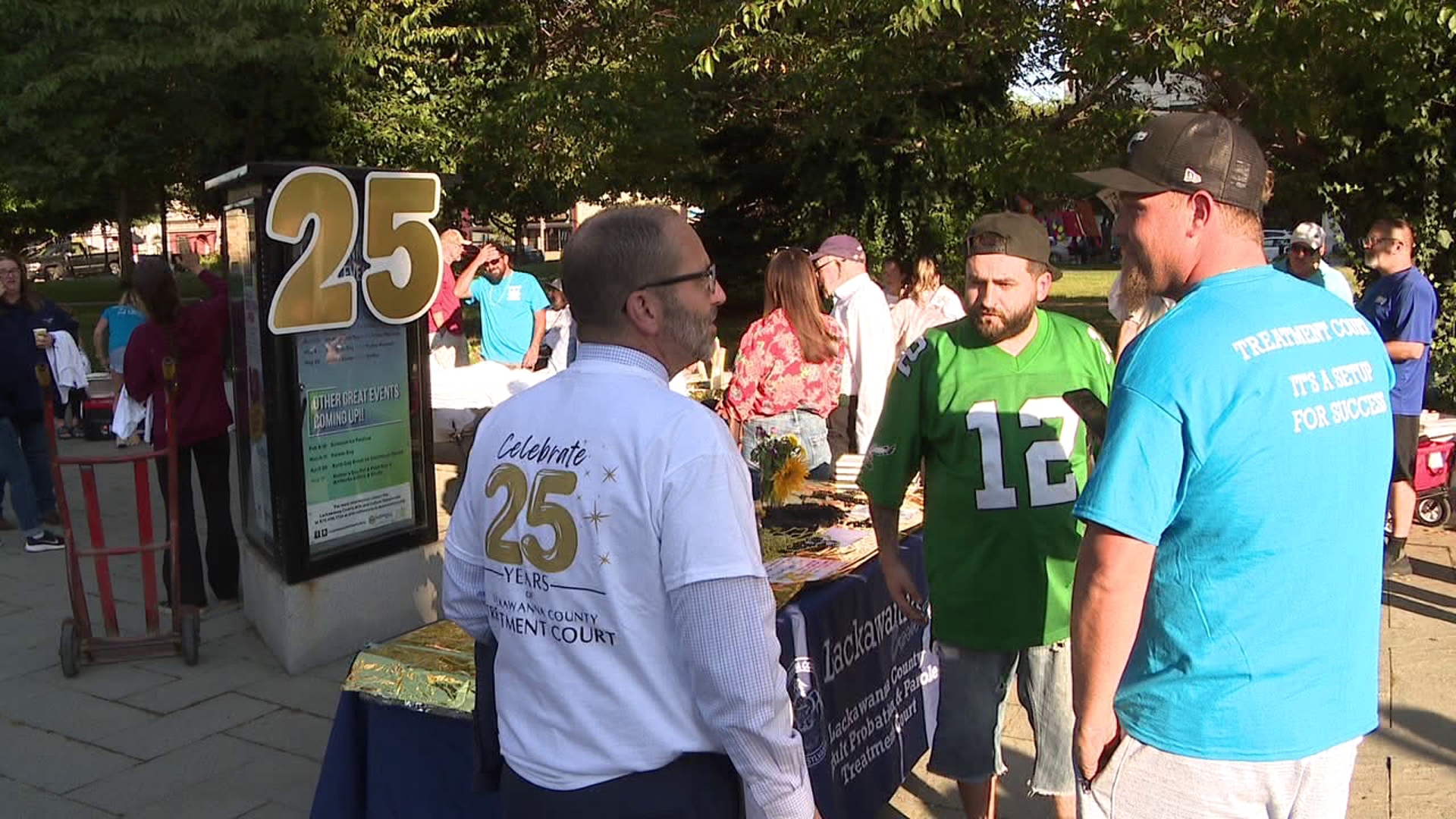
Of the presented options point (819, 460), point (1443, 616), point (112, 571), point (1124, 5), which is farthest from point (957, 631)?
point (112, 571)

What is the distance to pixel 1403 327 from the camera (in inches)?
249

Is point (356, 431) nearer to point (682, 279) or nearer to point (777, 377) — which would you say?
point (777, 377)

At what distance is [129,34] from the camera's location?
43.5 feet

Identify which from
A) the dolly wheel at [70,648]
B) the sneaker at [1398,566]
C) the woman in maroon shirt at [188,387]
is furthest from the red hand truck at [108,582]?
the sneaker at [1398,566]

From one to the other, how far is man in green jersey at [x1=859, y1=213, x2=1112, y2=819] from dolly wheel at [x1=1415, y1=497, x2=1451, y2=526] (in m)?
5.25

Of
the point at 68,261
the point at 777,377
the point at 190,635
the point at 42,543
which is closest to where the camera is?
the point at 190,635

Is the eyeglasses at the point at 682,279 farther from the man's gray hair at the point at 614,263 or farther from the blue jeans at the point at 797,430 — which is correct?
the blue jeans at the point at 797,430

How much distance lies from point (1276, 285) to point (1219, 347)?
0.20 meters

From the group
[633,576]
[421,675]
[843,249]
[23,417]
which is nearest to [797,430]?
[843,249]

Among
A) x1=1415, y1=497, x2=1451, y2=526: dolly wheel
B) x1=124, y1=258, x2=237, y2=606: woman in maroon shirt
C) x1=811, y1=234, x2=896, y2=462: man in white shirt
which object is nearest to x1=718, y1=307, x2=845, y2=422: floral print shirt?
x1=811, y1=234, x2=896, y2=462: man in white shirt

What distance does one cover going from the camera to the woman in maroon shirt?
20.1 feet

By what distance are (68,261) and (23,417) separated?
201ft

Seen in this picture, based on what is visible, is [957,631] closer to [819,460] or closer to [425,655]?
[425,655]

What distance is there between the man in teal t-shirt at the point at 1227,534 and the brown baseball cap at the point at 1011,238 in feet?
4.11
